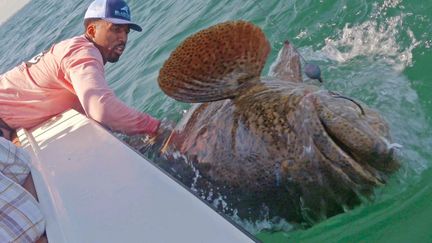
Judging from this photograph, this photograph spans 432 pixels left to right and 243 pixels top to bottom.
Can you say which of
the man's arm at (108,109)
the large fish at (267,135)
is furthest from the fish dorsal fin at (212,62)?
the man's arm at (108,109)

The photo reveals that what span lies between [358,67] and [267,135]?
1903 mm

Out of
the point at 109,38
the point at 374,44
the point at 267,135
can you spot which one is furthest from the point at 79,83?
the point at 374,44

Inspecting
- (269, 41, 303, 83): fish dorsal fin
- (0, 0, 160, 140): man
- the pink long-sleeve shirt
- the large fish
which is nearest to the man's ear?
(0, 0, 160, 140): man

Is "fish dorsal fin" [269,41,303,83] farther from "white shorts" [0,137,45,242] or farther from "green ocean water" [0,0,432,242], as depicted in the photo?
"white shorts" [0,137,45,242]

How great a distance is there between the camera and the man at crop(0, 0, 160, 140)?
14.1ft

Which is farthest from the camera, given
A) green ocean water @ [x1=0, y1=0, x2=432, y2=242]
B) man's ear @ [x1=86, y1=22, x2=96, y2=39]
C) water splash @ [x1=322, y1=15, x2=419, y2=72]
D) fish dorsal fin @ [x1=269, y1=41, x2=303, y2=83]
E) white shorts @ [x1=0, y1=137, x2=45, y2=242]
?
man's ear @ [x1=86, y1=22, x2=96, y2=39]

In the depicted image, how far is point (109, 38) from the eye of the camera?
16.2ft

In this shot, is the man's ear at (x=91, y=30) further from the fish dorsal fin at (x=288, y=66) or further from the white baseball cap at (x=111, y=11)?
the fish dorsal fin at (x=288, y=66)

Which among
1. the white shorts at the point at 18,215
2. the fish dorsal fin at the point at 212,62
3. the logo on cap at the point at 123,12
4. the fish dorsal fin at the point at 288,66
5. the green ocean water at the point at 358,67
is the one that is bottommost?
the green ocean water at the point at 358,67

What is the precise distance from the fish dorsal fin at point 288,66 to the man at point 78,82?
107 centimetres

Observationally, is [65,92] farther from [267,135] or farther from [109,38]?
[267,135]

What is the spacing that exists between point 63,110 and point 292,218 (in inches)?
120

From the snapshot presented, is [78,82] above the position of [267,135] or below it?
below

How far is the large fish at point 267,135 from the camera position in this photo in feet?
8.75
